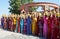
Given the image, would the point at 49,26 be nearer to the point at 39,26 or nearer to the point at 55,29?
the point at 55,29

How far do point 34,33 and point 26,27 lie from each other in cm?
112

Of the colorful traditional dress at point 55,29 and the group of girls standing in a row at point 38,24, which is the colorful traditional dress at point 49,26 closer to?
the group of girls standing in a row at point 38,24

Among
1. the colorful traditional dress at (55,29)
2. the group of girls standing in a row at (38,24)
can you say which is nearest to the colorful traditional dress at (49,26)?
the group of girls standing in a row at (38,24)

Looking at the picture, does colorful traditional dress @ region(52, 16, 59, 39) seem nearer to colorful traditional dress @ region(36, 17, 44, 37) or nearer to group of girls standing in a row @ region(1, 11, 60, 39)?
group of girls standing in a row @ region(1, 11, 60, 39)

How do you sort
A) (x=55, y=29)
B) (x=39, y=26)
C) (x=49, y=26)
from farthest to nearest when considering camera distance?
1. (x=39, y=26)
2. (x=49, y=26)
3. (x=55, y=29)

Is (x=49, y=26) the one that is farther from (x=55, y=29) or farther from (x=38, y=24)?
(x=38, y=24)

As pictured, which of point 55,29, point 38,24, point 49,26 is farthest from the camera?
point 38,24

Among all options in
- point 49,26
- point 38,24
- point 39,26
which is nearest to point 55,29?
point 49,26

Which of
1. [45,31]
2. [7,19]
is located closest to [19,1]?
[7,19]

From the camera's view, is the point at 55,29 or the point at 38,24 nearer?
the point at 55,29

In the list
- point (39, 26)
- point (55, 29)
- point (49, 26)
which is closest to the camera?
point (55, 29)

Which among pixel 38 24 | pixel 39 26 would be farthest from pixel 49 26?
pixel 38 24

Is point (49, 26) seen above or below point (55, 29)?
above

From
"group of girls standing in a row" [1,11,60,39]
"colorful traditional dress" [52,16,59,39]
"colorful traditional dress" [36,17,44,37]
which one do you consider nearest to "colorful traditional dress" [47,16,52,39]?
"group of girls standing in a row" [1,11,60,39]
